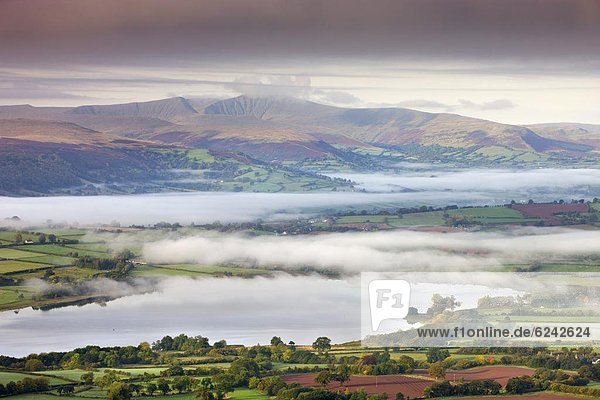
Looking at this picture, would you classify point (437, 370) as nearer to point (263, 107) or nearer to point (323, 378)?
point (323, 378)

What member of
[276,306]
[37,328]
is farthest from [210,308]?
[37,328]

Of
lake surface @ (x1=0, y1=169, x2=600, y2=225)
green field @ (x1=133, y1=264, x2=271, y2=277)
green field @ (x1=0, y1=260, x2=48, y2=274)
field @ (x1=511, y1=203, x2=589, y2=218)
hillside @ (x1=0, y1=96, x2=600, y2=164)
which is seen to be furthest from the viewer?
hillside @ (x1=0, y1=96, x2=600, y2=164)

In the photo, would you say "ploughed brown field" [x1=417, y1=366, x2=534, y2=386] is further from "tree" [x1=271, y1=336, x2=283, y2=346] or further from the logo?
"tree" [x1=271, y1=336, x2=283, y2=346]

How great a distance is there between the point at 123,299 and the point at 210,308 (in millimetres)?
1735

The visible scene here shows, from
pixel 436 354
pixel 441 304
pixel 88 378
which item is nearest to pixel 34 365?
pixel 88 378

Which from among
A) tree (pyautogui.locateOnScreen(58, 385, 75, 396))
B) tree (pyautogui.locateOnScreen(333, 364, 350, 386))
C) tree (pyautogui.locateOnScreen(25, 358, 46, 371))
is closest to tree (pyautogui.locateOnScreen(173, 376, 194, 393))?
tree (pyautogui.locateOnScreen(58, 385, 75, 396))

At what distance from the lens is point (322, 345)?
12.6 metres

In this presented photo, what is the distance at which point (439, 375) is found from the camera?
10891 mm

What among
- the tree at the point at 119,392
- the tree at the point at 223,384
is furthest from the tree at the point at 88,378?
the tree at the point at 223,384

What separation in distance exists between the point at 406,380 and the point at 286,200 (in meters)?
21.8

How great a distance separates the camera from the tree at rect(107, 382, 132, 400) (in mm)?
10367

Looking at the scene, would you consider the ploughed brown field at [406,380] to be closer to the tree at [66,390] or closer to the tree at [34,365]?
the tree at [66,390]

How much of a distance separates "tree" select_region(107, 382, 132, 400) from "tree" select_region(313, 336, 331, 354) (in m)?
2.51

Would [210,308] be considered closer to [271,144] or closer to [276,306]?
[276,306]
